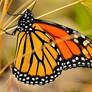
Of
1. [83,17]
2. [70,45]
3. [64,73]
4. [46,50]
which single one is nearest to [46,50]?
[46,50]

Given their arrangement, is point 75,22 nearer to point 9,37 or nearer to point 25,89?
point 9,37

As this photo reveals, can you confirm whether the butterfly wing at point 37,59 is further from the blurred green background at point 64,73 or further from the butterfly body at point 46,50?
the blurred green background at point 64,73

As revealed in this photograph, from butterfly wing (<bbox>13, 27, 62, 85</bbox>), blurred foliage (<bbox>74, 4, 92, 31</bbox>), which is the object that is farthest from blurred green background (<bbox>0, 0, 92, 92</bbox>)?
butterfly wing (<bbox>13, 27, 62, 85</bbox>)

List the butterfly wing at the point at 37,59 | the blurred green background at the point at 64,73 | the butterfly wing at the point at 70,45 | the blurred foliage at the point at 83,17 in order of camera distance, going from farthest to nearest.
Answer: the blurred green background at the point at 64,73, the blurred foliage at the point at 83,17, the butterfly wing at the point at 37,59, the butterfly wing at the point at 70,45

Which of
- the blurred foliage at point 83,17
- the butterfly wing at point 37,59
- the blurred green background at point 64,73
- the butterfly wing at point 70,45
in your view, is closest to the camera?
the butterfly wing at point 70,45

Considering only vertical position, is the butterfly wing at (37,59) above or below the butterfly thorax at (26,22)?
below

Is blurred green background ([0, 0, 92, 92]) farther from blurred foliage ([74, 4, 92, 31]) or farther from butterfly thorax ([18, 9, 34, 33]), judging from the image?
butterfly thorax ([18, 9, 34, 33])

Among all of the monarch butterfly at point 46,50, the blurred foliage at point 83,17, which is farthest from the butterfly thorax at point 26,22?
the blurred foliage at point 83,17

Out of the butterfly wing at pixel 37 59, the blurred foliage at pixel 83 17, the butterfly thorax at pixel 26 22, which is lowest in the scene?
the butterfly wing at pixel 37 59

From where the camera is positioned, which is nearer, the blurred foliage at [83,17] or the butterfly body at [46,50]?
the butterfly body at [46,50]
